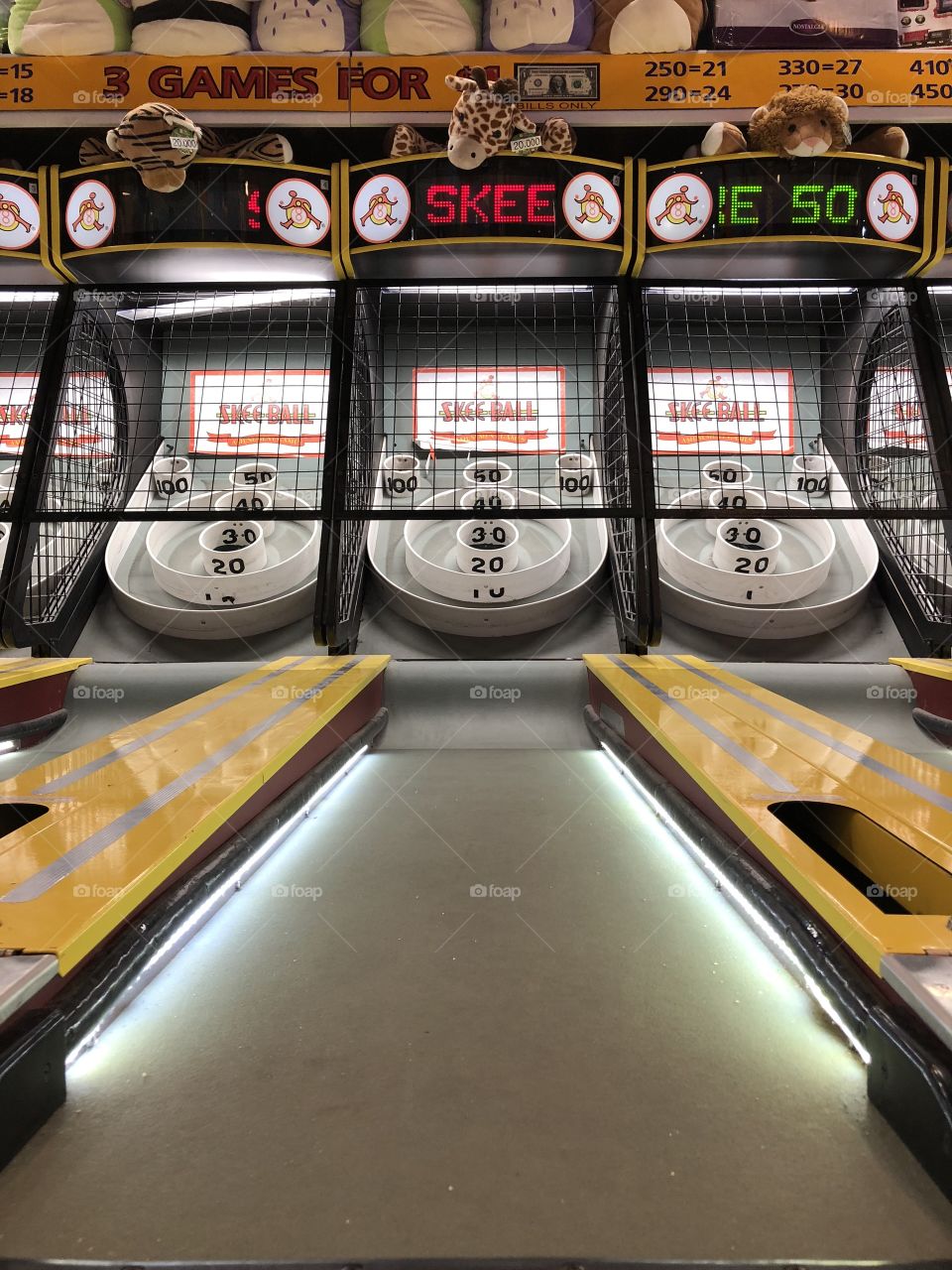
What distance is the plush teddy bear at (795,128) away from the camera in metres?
2.75

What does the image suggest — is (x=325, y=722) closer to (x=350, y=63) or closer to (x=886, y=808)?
(x=886, y=808)

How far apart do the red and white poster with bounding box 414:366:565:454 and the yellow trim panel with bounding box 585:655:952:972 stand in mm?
2159

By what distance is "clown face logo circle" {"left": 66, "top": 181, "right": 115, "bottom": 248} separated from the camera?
2.88 metres

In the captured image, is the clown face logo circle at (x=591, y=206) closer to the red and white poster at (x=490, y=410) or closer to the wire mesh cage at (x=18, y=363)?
the red and white poster at (x=490, y=410)

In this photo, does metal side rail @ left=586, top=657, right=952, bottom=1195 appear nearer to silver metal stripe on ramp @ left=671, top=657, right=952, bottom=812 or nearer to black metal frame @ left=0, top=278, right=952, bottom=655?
silver metal stripe on ramp @ left=671, top=657, right=952, bottom=812

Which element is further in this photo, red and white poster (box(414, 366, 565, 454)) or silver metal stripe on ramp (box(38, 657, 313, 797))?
red and white poster (box(414, 366, 565, 454))

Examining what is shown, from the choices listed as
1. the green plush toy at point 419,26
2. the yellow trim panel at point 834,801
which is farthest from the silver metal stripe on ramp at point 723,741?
the green plush toy at point 419,26

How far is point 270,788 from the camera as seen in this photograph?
144 cm

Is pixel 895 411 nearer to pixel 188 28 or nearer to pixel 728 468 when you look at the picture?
pixel 728 468

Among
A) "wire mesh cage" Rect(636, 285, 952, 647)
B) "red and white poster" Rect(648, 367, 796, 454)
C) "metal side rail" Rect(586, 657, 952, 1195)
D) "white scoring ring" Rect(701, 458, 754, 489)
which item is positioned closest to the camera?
"metal side rail" Rect(586, 657, 952, 1195)

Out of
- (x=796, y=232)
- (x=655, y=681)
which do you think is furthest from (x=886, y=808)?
(x=796, y=232)

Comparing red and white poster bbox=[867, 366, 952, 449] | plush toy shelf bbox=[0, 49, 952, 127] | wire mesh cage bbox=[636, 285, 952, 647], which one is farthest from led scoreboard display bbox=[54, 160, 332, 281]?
red and white poster bbox=[867, 366, 952, 449]

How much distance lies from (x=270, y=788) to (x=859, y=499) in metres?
3.15

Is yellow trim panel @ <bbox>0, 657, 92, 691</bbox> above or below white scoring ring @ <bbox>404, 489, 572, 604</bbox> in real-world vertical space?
below
